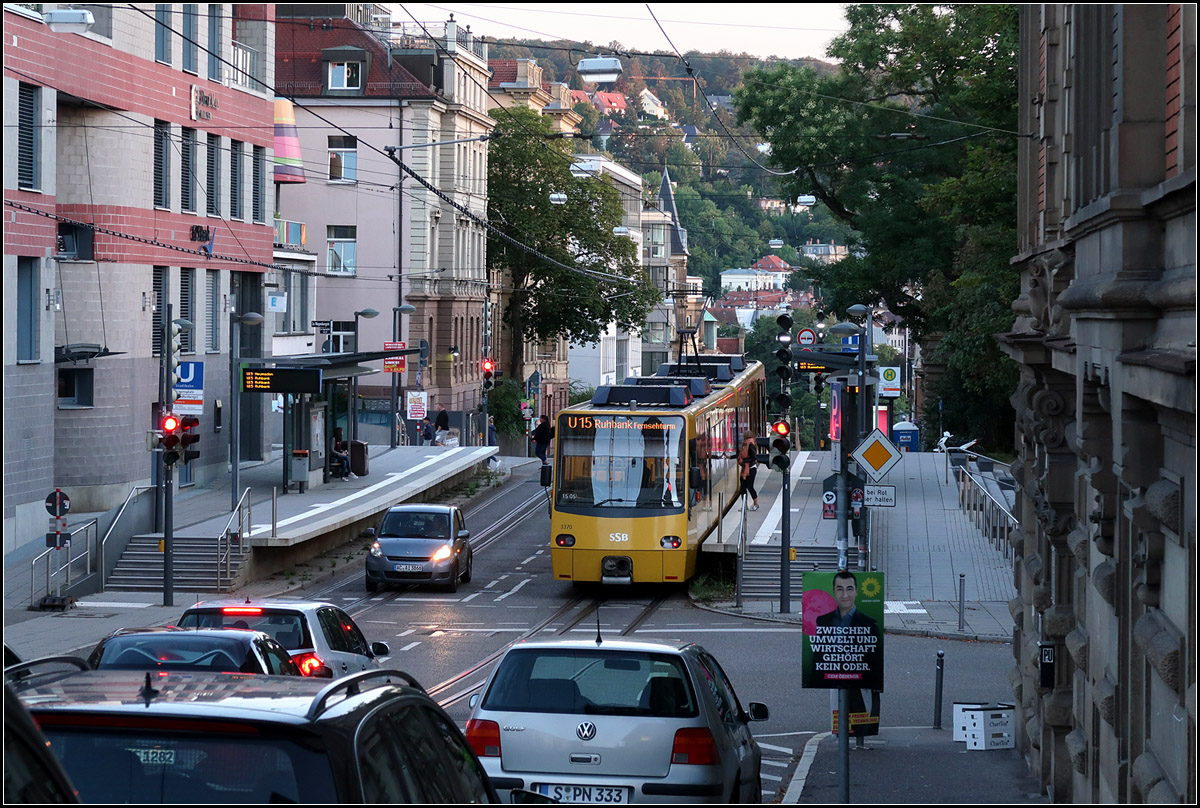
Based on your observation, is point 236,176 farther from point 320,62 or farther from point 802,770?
point 802,770

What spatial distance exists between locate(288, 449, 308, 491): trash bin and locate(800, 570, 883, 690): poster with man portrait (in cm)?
2654

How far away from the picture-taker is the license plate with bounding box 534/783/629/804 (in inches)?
383

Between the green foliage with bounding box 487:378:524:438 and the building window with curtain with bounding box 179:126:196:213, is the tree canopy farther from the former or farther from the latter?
the building window with curtain with bounding box 179:126:196:213

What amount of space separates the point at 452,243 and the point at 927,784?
5744 centimetres

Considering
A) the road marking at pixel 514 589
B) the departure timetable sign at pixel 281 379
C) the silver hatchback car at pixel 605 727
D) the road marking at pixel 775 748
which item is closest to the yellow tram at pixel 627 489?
the road marking at pixel 514 589

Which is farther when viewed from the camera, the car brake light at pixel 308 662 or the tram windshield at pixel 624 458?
the tram windshield at pixel 624 458

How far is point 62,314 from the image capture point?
33.4 meters

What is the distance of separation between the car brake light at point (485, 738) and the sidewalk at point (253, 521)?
40.6ft

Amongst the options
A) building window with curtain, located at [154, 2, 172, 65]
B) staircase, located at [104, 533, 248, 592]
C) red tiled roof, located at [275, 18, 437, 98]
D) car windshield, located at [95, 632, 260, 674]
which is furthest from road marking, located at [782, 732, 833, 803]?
red tiled roof, located at [275, 18, 437, 98]

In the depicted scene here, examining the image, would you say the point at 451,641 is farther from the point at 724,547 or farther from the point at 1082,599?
the point at 1082,599

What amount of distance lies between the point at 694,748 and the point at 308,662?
19.3 feet

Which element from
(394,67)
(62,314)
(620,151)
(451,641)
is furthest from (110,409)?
(620,151)

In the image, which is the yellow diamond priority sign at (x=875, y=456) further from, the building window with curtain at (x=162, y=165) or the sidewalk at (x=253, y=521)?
the building window with curtain at (x=162, y=165)

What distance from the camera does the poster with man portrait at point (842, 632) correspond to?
12.6 metres
